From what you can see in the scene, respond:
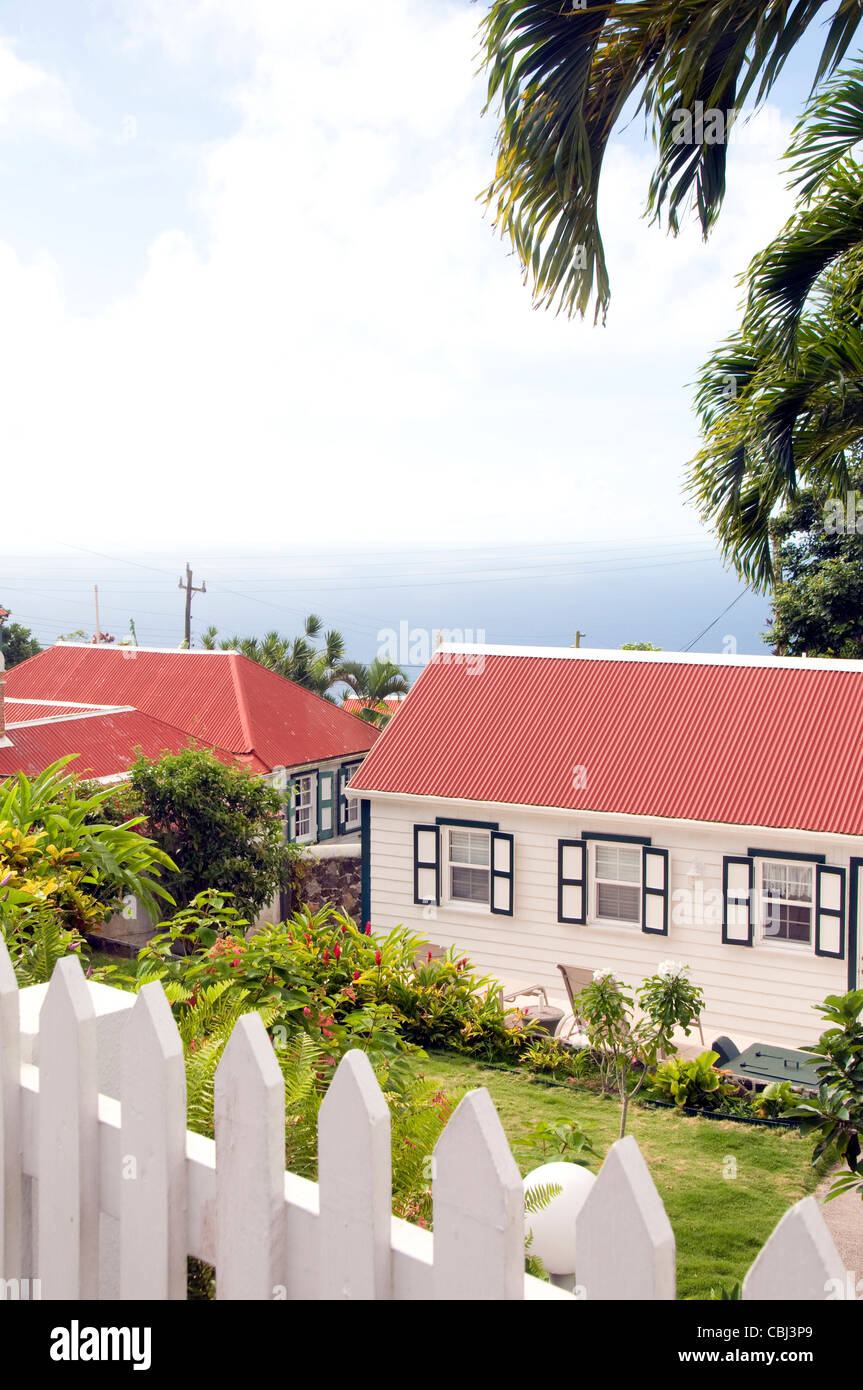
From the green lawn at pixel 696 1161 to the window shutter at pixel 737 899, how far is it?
17.4 ft

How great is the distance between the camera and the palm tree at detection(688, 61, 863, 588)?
21.9 feet

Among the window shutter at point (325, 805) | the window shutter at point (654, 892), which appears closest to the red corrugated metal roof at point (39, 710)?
the window shutter at point (325, 805)

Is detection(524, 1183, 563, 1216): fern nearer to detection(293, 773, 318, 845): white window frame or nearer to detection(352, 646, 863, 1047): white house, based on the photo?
A: detection(352, 646, 863, 1047): white house

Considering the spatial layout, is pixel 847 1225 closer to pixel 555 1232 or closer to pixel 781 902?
pixel 555 1232

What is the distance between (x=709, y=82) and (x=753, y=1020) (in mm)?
11395

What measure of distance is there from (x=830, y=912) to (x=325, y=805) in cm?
1611

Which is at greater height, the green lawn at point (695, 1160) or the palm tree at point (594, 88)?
the palm tree at point (594, 88)

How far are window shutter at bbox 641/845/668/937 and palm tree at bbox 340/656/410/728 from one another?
20.4 meters

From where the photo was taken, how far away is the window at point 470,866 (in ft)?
50.1

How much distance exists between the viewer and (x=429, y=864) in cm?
1536

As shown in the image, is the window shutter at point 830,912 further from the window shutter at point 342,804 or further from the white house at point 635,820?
the window shutter at point 342,804

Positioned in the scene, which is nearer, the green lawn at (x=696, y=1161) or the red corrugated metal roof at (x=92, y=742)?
the green lawn at (x=696, y=1161)

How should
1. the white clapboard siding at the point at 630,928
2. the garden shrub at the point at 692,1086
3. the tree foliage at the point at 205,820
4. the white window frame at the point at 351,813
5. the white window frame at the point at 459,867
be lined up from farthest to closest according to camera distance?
the white window frame at the point at 351,813 → the tree foliage at the point at 205,820 → the white window frame at the point at 459,867 → the white clapboard siding at the point at 630,928 → the garden shrub at the point at 692,1086

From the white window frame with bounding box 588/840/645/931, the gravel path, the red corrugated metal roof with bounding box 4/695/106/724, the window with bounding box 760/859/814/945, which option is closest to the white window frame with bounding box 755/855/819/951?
the window with bounding box 760/859/814/945
